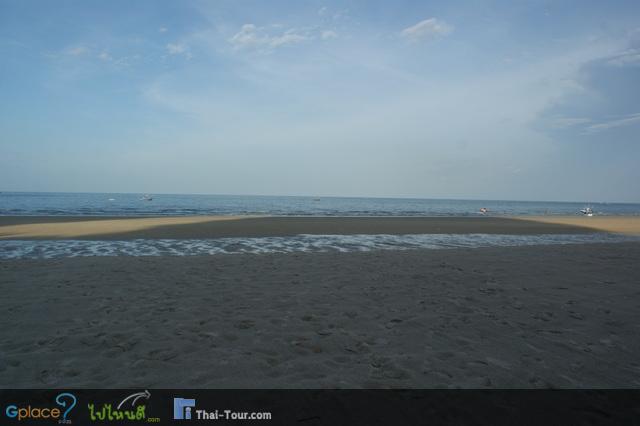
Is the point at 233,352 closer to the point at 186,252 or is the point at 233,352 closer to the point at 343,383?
the point at 343,383

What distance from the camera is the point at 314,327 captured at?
5.16 m

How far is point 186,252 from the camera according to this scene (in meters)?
12.3

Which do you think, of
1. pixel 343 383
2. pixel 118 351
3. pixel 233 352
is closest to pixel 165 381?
pixel 233 352

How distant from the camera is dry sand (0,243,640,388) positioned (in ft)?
12.3
